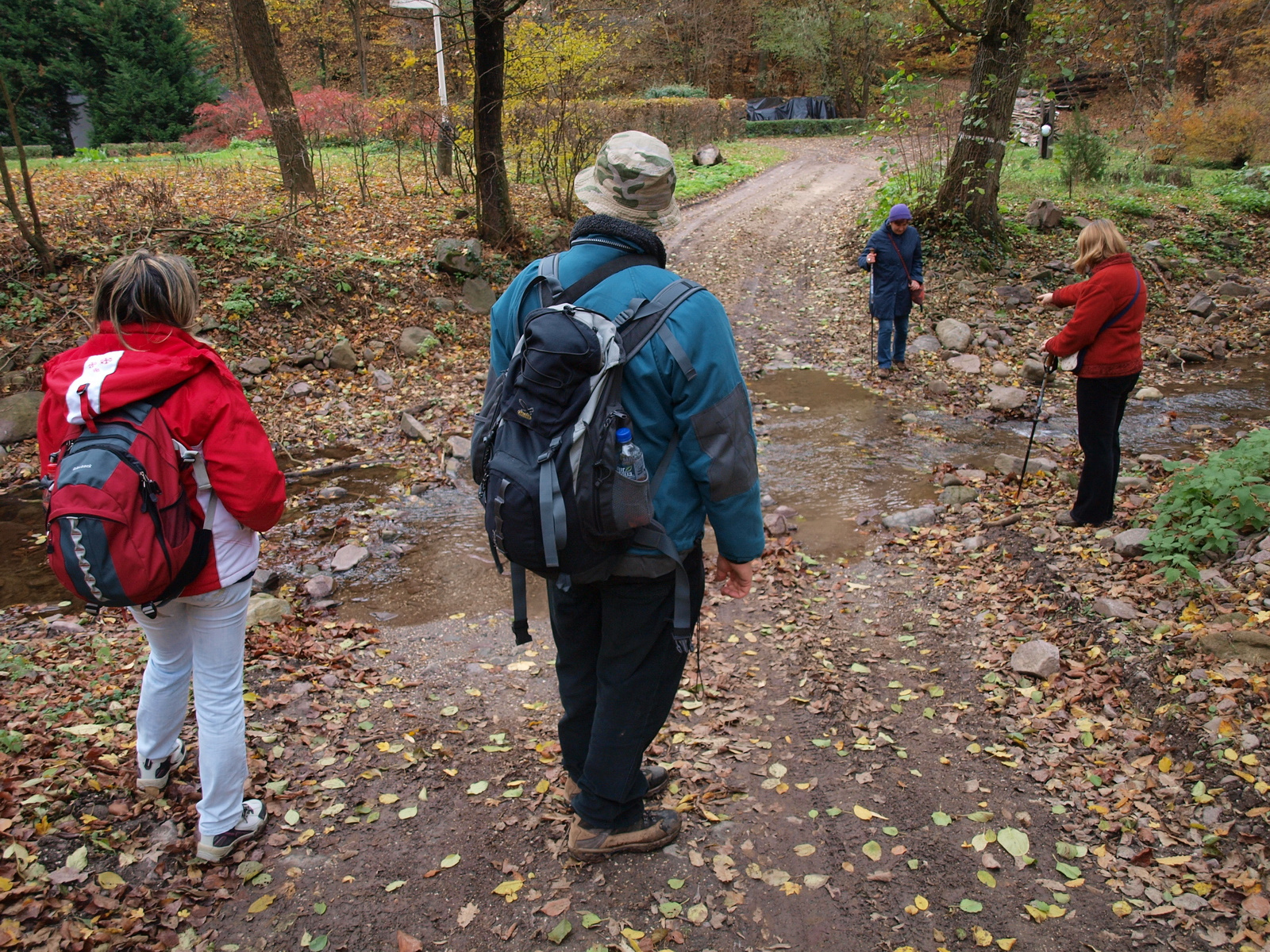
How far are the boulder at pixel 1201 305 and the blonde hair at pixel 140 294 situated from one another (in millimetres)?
13065

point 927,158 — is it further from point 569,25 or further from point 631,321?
point 631,321

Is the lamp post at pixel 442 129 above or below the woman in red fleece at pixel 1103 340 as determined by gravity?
above

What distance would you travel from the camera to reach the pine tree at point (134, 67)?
794 inches

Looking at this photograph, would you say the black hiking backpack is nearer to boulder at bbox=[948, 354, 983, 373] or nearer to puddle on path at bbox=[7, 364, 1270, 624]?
puddle on path at bbox=[7, 364, 1270, 624]

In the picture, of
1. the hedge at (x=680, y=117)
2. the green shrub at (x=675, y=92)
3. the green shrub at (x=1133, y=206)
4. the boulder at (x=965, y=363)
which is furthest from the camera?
the green shrub at (x=675, y=92)

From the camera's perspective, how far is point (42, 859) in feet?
8.60

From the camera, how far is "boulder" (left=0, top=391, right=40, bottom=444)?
7207 mm

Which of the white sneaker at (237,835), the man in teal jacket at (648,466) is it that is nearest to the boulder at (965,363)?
the man in teal jacket at (648,466)

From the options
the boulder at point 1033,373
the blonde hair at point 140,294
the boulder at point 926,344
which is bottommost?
the boulder at point 1033,373

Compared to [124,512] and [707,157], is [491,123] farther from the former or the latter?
[707,157]

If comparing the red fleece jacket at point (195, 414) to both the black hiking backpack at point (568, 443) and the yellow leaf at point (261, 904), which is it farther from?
the yellow leaf at point (261, 904)

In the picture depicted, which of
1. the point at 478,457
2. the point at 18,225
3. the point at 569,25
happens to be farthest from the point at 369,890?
the point at 569,25

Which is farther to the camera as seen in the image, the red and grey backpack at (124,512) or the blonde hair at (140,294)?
the blonde hair at (140,294)

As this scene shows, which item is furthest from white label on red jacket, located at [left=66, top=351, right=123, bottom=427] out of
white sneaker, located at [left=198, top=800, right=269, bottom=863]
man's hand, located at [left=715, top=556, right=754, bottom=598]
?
man's hand, located at [left=715, top=556, right=754, bottom=598]
